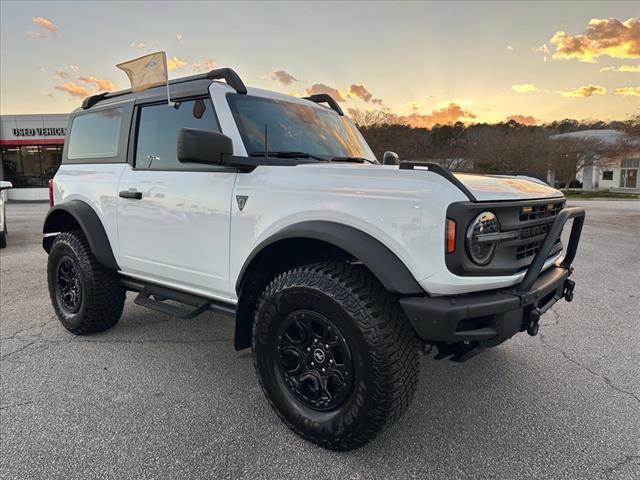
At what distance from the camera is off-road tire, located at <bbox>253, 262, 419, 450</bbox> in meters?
2.22

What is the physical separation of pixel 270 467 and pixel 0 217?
8982mm

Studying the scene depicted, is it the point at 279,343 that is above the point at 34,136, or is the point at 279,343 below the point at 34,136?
below

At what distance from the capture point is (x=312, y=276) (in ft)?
8.04

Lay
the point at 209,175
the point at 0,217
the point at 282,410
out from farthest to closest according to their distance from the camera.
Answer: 1. the point at 0,217
2. the point at 209,175
3. the point at 282,410

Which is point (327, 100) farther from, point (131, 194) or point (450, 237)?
point (450, 237)

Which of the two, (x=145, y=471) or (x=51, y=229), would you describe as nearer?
(x=145, y=471)

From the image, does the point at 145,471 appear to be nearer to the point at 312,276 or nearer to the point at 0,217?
the point at 312,276

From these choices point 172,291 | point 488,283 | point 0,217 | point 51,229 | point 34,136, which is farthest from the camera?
point 34,136

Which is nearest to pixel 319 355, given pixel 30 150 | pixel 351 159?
pixel 351 159

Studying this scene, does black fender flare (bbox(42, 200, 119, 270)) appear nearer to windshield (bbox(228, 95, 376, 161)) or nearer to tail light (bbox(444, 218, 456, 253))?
windshield (bbox(228, 95, 376, 161))

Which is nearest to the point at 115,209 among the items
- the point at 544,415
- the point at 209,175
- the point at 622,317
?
the point at 209,175

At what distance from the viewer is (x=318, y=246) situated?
269 centimetres

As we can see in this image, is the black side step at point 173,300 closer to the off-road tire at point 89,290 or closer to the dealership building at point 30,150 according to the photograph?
the off-road tire at point 89,290

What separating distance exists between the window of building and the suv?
93.8 ft
